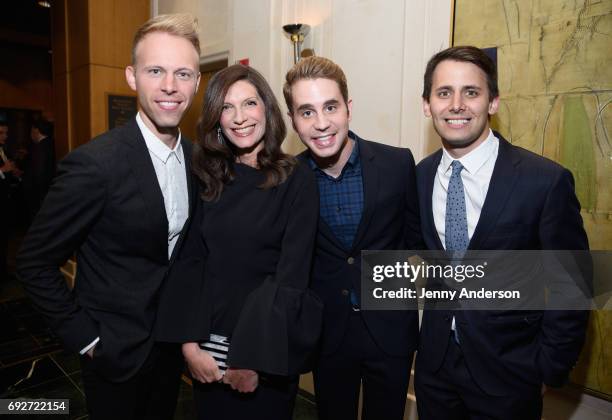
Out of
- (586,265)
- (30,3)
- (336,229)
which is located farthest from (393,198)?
(30,3)

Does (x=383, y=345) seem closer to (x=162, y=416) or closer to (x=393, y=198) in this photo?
(x=393, y=198)

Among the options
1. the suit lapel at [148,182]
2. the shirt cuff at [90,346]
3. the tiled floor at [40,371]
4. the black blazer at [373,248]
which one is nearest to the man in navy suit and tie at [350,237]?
the black blazer at [373,248]

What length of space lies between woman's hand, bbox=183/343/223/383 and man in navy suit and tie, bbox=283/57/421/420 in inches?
19.4

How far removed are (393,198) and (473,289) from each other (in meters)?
0.48

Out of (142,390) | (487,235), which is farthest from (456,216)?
(142,390)

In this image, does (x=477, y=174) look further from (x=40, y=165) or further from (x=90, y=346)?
(x=40, y=165)

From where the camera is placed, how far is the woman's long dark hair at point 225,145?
164 centimetres

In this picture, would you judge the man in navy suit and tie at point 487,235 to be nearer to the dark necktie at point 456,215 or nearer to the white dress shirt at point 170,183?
the dark necktie at point 456,215

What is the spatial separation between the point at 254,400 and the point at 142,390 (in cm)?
46

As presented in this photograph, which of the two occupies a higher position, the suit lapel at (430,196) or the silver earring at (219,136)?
the silver earring at (219,136)

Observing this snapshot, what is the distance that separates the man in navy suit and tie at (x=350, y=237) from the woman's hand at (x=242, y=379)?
1.30ft

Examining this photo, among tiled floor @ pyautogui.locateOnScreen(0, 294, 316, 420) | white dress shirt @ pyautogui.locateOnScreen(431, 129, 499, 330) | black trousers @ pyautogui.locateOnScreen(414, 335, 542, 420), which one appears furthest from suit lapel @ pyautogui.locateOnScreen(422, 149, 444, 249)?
tiled floor @ pyautogui.locateOnScreen(0, 294, 316, 420)

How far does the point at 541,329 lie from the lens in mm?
1556

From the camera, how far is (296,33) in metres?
3.11
